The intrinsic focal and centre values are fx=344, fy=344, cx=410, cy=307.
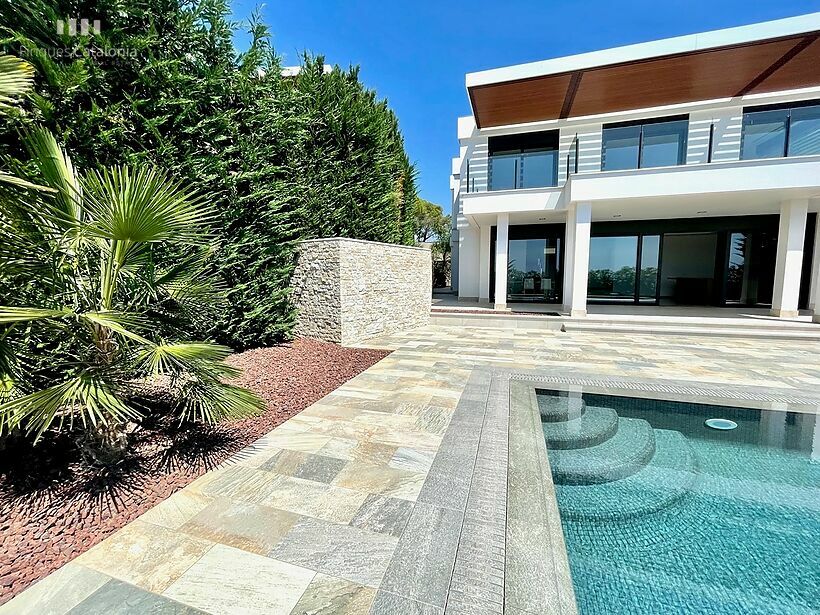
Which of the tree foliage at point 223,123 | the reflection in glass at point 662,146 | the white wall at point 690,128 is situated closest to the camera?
the tree foliage at point 223,123

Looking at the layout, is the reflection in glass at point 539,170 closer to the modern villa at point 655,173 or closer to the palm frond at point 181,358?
the modern villa at point 655,173

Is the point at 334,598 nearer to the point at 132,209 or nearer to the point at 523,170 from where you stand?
the point at 132,209

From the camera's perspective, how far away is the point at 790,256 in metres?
9.59

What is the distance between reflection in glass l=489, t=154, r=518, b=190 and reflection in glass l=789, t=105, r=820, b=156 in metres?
7.14

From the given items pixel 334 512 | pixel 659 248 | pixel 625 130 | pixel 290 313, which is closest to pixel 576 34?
pixel 625 130

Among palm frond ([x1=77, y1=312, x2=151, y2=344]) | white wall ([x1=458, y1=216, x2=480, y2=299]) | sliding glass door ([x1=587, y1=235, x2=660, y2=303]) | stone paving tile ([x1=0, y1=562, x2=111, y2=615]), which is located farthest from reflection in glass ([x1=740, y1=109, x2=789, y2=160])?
stone paving tile ([x1=0, y1=562, x2=111, y2=615])

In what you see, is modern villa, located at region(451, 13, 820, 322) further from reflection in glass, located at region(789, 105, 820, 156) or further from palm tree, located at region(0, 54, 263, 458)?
palm tree, located at region(0, 54, 263, 458)

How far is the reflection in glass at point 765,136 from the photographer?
9.42m

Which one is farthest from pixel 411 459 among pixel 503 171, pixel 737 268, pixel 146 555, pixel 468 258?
pixel 737 268

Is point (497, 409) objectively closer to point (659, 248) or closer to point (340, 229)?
point (340, 229)

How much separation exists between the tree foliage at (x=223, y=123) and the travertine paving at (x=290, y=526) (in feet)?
8.50

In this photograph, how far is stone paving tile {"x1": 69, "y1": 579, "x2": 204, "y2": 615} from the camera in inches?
64.4

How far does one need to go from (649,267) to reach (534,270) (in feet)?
14.5

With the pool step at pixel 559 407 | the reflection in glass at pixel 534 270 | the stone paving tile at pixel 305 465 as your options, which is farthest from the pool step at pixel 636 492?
the reflection in glass at pixel 534 270
